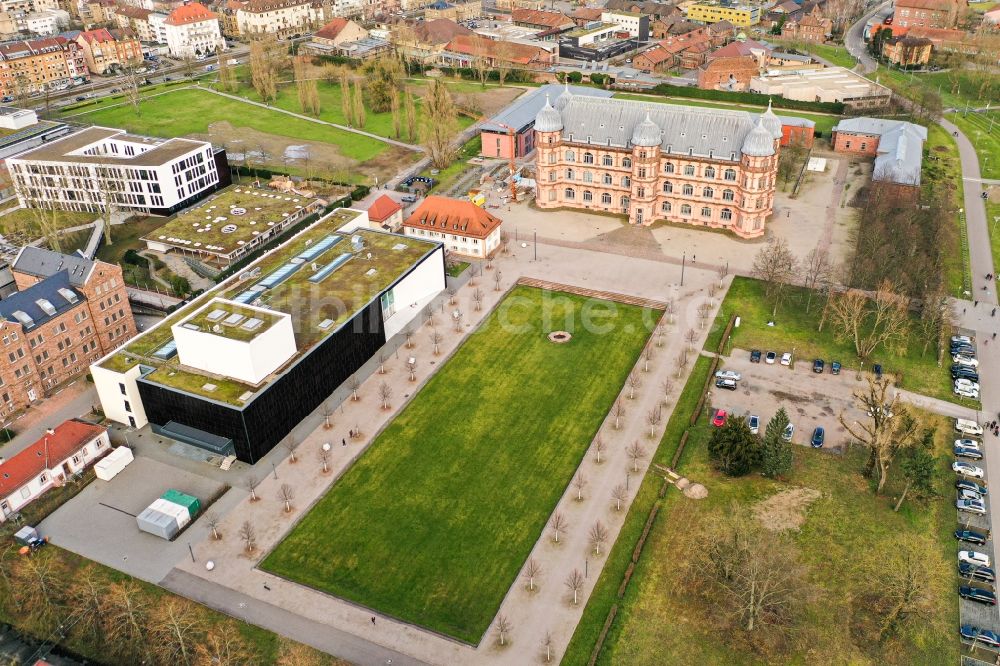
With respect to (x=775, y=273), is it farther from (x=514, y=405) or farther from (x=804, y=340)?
(x=514, y=405)

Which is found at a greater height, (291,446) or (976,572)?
(291,446)

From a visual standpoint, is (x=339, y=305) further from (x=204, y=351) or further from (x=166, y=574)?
(x=166, y=574)

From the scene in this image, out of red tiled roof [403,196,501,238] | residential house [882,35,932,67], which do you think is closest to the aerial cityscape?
red tiled roof [403,196,501,238]

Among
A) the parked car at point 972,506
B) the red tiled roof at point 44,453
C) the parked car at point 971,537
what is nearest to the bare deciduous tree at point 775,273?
the parked car at point 972,506

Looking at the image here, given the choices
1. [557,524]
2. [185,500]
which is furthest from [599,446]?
[185,500]

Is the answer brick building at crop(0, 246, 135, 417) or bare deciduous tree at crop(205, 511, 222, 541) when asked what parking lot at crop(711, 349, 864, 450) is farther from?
brick building at crop(0, 246, 135, 417)

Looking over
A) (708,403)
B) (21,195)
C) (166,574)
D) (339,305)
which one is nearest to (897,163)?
(708,403)

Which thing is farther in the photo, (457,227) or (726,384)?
(457,227)
